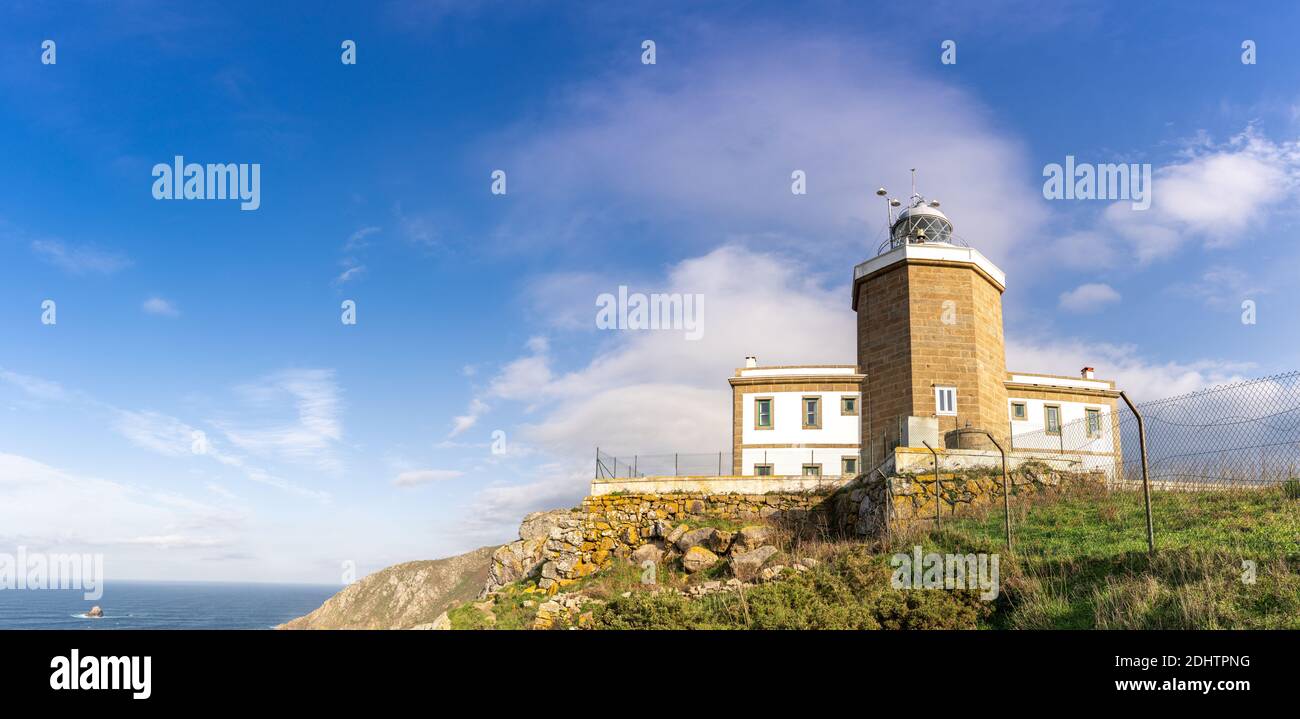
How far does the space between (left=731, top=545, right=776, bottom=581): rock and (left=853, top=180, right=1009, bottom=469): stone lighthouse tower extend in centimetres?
1070

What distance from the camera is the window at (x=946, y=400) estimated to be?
31.4 meters

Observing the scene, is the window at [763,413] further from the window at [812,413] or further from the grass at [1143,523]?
the grass at [1143,523]

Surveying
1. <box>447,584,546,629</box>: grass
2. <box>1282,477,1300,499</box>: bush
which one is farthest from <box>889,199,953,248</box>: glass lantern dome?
<box>447,584,546,629</box>: grass

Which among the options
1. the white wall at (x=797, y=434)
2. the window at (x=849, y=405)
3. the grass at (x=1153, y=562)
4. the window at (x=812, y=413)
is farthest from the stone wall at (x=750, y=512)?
the window at (x=849, y=405)

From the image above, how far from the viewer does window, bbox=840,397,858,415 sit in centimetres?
3350

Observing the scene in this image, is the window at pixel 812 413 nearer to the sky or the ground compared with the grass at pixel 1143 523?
nearer to the sky

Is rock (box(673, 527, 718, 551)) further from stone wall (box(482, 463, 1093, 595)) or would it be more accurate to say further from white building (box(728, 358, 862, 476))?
white building (box(728, 358, 862, 476))

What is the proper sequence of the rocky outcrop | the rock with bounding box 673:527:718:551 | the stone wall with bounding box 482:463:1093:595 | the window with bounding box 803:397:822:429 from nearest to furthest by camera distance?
1. the stone wall with bounding box 482:463:1093:595
2. the rock with bounding box 673:527:718:551
3. the window with bounding box 803:397:822:429
4. the rocky outcrop

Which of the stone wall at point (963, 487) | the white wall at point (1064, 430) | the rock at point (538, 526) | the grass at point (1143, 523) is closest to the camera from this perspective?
the grass at point (1143, 523)

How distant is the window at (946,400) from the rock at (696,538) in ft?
38.8

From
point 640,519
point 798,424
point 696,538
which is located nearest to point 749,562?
point 696,538

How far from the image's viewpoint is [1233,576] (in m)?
11.4

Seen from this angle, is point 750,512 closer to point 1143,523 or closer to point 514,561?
point 514,561
